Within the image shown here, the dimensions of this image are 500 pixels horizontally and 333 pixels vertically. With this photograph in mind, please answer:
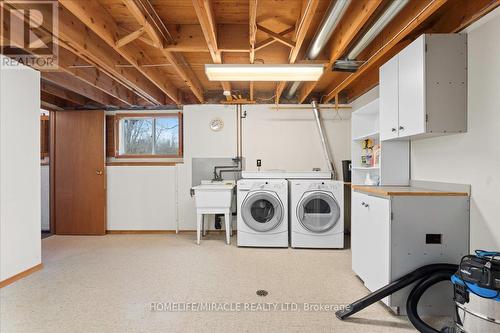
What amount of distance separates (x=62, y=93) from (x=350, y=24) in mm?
4149

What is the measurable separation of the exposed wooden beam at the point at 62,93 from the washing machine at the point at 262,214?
3072 mm

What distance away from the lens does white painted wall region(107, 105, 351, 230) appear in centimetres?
438

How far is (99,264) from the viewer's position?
9.78ft

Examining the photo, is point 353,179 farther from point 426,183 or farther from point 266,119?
point 266,119

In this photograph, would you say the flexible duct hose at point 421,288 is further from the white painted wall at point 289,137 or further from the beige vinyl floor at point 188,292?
the white painted wall at point 289,137

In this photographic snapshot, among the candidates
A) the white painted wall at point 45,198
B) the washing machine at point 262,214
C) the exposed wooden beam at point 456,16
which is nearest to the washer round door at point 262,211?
the washing machine at point 262,214

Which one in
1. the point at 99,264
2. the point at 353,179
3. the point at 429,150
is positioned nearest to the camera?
the point at 429,150

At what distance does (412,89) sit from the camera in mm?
2047

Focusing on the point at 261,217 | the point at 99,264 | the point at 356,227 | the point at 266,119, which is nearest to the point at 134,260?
the point at 99,264

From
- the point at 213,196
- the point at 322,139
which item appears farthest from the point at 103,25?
the point at 322,139

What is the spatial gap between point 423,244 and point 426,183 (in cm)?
62

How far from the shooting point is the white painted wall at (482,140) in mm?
1681

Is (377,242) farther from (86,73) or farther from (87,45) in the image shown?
(86,73)

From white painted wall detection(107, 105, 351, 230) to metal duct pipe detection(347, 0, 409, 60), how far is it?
1.91 m
